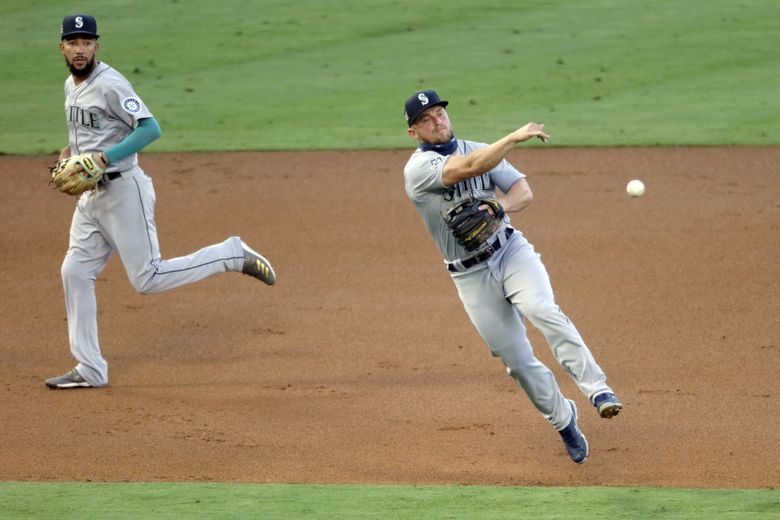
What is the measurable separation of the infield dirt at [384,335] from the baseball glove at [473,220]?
1125 millimetres

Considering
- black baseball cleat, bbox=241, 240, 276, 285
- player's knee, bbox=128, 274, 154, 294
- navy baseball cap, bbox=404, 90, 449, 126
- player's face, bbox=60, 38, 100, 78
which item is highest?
player's face, bbox=60, 38, 100, 78

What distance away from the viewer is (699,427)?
679 cm

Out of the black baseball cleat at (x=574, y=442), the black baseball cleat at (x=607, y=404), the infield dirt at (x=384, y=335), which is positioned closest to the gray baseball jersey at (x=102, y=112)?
the infield dirt at (x=384, y=335)

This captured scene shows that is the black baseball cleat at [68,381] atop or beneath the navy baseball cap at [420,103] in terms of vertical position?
beneath

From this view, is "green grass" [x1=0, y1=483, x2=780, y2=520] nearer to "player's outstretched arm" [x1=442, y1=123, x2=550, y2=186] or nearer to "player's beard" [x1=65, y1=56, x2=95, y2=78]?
"player's outstretched arm" [x1=442, y1=123, x2=550, y2=186]

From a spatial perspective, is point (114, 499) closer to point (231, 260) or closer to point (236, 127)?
point (231, 260)

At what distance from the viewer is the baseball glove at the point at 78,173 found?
721 centimetres

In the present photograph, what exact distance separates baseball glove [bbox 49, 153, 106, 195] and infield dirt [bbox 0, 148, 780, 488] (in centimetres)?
124

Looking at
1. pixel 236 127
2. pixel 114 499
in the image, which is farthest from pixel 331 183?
pixel 114 499

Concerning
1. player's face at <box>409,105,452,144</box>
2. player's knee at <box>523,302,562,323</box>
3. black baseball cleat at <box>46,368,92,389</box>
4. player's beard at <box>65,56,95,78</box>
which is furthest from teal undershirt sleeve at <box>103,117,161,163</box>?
player's knee at <box>523,302,562,323</box>

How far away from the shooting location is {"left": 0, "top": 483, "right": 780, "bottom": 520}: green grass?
5.61 metres

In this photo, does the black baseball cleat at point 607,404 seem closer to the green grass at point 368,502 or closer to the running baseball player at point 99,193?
the green grass at point 368,502

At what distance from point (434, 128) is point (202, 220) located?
4967 mm

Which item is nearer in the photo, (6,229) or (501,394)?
(501,394)
